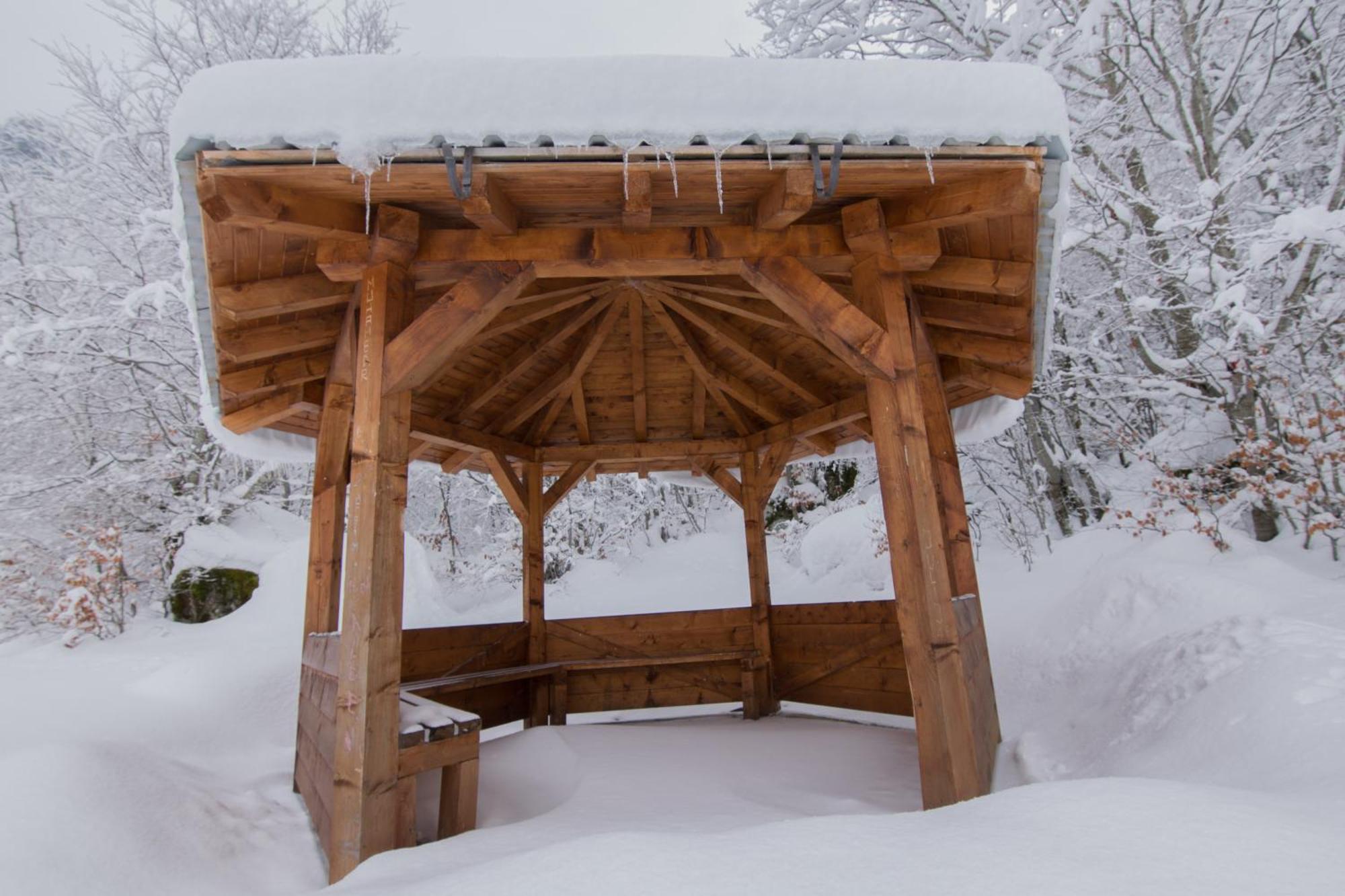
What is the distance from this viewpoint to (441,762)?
294cm

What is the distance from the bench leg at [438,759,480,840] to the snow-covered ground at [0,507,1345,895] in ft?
0.68

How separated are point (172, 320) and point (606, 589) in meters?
7.79

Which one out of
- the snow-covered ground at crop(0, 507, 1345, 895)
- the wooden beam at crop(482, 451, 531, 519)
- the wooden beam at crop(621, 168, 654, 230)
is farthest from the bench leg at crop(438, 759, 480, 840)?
the wooden beam at crop(482, 451, 531, 519)

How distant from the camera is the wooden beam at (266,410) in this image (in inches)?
173

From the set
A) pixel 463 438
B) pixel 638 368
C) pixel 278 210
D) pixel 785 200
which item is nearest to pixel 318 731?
pixel 278 210

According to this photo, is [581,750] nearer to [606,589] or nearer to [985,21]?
[985,21]

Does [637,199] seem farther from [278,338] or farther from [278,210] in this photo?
[278,338]

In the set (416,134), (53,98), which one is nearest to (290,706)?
(416,134)

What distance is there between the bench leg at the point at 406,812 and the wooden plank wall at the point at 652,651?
336 centimetres

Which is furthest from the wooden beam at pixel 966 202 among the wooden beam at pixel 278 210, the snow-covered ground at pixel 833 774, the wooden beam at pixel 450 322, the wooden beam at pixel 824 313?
the wooden beam at pixel 278 210

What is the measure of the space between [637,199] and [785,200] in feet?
1.85

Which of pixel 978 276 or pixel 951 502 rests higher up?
pixel 978 276

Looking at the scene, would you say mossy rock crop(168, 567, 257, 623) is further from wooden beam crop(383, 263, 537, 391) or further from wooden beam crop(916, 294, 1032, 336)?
wooden beam crop(916, 294, 1032, 336)

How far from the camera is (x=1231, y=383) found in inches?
236
